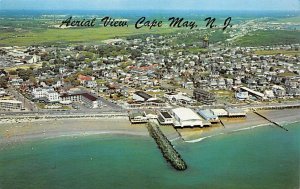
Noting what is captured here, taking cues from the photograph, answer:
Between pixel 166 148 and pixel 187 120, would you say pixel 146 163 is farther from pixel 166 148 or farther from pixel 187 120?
pixel 187 120

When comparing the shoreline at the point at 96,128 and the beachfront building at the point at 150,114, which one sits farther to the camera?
the beachfront building at the point at 150,114

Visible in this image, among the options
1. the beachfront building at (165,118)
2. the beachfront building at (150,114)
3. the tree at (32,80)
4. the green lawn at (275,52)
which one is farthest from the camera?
the green lawn at (275,52)

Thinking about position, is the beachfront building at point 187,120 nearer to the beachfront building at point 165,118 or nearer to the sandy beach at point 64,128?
the beachfront building at point 165,118

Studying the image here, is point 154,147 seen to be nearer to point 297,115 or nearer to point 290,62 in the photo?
point 297,115

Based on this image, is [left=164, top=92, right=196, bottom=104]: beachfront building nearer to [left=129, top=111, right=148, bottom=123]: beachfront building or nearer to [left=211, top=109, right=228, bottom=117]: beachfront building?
[left=211, top=109, right=228, bottom=117]: beachfront building

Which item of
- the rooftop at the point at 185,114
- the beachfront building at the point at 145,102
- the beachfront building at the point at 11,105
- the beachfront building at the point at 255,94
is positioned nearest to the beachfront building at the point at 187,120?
the rooftop at the point at 185,114
